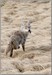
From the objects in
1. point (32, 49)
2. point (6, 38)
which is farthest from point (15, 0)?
point (32, 49)

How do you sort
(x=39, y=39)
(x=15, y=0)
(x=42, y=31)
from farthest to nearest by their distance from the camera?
(x=15, y=0) < (x=42, y=31) < (x=39, y=39)

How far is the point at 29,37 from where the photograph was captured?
39.3 ft

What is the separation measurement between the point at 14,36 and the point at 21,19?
5.43 meters

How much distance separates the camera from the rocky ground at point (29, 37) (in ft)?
27.9

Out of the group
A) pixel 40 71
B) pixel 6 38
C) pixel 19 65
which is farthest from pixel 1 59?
pixel 6 38

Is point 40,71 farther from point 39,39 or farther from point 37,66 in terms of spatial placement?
point 39,39

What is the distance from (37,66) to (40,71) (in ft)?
1.57

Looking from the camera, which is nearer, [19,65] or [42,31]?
[19,65]

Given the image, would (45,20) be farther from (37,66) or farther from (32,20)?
(37,66)

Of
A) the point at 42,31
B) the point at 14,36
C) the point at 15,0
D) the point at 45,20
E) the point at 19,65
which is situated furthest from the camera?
the point at 15,0

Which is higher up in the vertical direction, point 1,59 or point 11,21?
point 1,59

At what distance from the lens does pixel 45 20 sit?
586 inches

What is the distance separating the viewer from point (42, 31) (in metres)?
13.1

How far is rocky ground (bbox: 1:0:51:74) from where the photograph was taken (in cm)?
851
